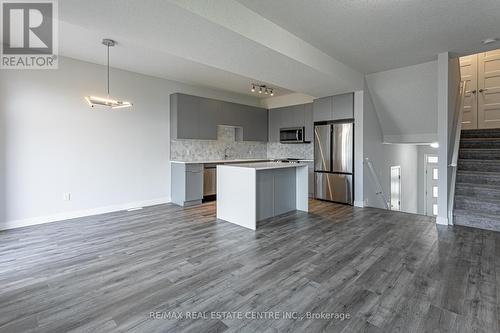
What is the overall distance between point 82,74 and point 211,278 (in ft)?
13.9

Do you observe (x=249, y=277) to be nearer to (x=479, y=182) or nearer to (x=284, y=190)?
(x=284, y=190)

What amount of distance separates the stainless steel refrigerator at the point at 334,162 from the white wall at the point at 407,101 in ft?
3.01

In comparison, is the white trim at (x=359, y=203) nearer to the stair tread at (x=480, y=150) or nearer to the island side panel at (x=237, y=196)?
the stair tread at (x=480, y=150)

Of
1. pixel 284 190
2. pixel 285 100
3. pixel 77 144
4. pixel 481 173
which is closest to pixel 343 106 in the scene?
pixel 285 100

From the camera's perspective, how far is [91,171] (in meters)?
4.61

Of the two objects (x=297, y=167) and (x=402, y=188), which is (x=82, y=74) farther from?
(x=402, y=188)

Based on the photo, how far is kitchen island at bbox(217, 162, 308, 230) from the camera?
3850 millimetres

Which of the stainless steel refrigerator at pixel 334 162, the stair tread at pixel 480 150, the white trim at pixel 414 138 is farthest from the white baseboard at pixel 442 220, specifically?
the white trim at pixel 414 138

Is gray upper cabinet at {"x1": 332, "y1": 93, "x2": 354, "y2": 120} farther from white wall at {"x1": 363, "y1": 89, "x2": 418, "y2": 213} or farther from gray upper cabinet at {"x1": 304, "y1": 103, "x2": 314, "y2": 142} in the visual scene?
gray upper cabinet at {"x1": 304, "y1": 103, "x2": 314, "y2": 142}

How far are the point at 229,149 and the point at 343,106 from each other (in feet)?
10.1

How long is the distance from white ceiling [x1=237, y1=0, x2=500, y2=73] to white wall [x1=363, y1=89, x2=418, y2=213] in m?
1.54

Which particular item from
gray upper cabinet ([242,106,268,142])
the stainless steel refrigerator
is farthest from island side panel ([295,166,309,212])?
gray upper cabinet ([242,106,268,142])

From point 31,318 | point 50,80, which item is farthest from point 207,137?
point 31,318

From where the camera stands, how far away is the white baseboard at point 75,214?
3902 mm
